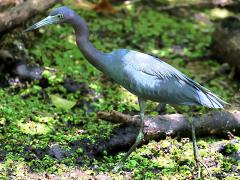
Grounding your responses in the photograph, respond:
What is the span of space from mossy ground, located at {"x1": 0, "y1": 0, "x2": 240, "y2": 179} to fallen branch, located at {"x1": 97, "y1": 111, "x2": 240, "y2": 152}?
0.09m

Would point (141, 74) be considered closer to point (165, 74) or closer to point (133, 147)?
point (165, 74)

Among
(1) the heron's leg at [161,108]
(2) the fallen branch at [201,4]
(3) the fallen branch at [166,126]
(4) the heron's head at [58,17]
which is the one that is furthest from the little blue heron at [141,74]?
(2) the fallen branch at [201,4]

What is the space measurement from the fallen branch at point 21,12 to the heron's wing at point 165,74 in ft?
5.96

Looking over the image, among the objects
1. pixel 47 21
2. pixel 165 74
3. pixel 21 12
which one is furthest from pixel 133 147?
pixel 21 12

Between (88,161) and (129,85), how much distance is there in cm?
83

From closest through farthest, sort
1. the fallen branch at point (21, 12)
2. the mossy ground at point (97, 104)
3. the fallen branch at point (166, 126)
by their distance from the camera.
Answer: the mossy ground at point (97, 104) < the fallen branch at point (166, 126) < the fallen branch at point (21, 12)

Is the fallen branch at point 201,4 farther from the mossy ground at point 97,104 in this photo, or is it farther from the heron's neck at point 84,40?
the heron's neck at point 84,40

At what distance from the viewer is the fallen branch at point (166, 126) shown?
5.20m

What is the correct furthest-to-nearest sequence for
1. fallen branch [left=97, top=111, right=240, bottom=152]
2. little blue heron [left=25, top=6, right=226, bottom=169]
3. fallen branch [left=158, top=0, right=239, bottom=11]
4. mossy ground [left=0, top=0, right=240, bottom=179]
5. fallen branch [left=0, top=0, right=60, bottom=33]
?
fallen branch [left=158, top=0, right=239, bottom=11] < fallen branch [left=0, top=0, right=60, bottom=33] < fallen branch [left=97, top=111, right=240, bottom=152] < mossy ground [left=0, top=0, right=240, bottom=179] < little blue heron [left=25, top=6, right=226, bottom=169]

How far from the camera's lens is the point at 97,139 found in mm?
5203

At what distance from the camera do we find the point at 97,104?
6.26m

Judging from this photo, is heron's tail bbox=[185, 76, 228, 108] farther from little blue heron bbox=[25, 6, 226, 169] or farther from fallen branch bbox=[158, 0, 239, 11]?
fallen branch bbox=[158, 0, 239, 11]

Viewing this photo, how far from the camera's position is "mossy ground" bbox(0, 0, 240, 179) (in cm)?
486

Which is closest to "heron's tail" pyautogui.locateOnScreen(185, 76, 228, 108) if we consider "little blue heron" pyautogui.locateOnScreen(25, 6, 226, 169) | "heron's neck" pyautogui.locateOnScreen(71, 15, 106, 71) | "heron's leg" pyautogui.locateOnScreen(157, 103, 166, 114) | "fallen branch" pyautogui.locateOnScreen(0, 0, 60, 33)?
"little blue heron" pyautogui.locateOnScreen(25, 6, 226, 169)
